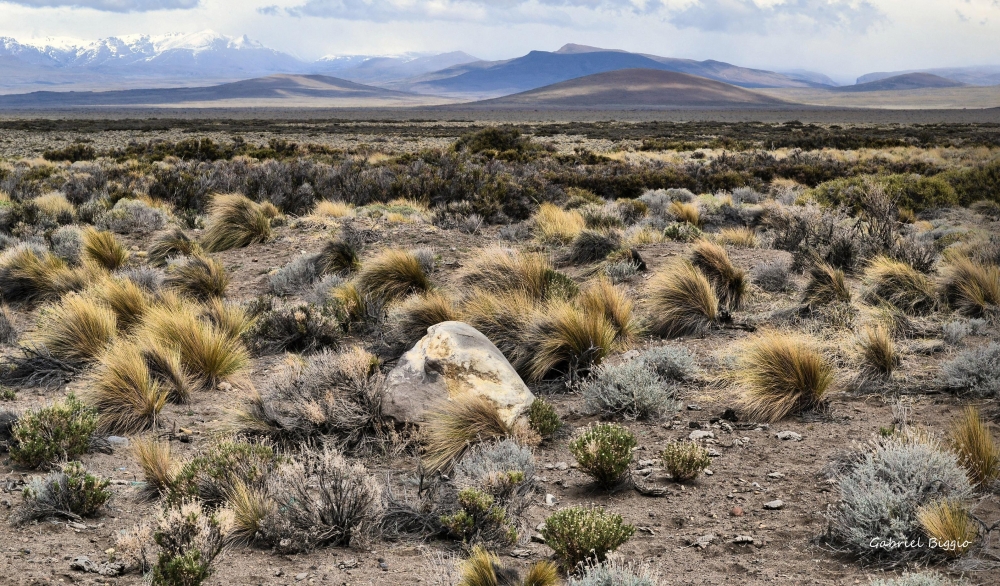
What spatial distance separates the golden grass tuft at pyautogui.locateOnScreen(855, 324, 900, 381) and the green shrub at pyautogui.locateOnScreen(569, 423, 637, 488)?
2517 millimetres

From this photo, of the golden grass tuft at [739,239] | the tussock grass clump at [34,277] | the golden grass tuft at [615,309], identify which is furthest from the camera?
the golden grass tuft at [739,239]

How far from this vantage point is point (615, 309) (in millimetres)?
7145

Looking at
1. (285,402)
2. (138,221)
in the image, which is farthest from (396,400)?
(138,221)

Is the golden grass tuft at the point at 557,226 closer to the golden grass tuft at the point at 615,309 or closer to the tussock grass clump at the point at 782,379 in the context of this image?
the golden grass tuft at the point at 615,309

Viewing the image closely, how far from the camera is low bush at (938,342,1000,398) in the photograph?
5227 mm

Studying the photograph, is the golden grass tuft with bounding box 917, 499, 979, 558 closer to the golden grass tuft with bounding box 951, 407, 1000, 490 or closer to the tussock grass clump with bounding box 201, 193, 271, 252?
the golden grass tuft with bounding box 951, 407, 1000, 490

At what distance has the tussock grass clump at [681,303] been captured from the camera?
7.35 m

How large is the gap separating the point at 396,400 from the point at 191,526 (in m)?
2.11

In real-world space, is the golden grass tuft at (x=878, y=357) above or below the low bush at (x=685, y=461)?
above

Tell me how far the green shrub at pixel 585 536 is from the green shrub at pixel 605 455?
0.82 metres

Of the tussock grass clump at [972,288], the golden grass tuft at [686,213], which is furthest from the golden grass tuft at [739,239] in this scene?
the tussock grass clump at [972,288]

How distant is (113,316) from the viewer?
726 cm

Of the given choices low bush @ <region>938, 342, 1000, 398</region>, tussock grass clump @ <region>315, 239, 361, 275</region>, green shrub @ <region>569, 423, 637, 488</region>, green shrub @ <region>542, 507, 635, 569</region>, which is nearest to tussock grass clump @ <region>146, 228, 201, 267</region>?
tussock grass clump @ <region>315, 239, 361, 275</region>

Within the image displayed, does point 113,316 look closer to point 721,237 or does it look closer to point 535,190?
point 721,237
